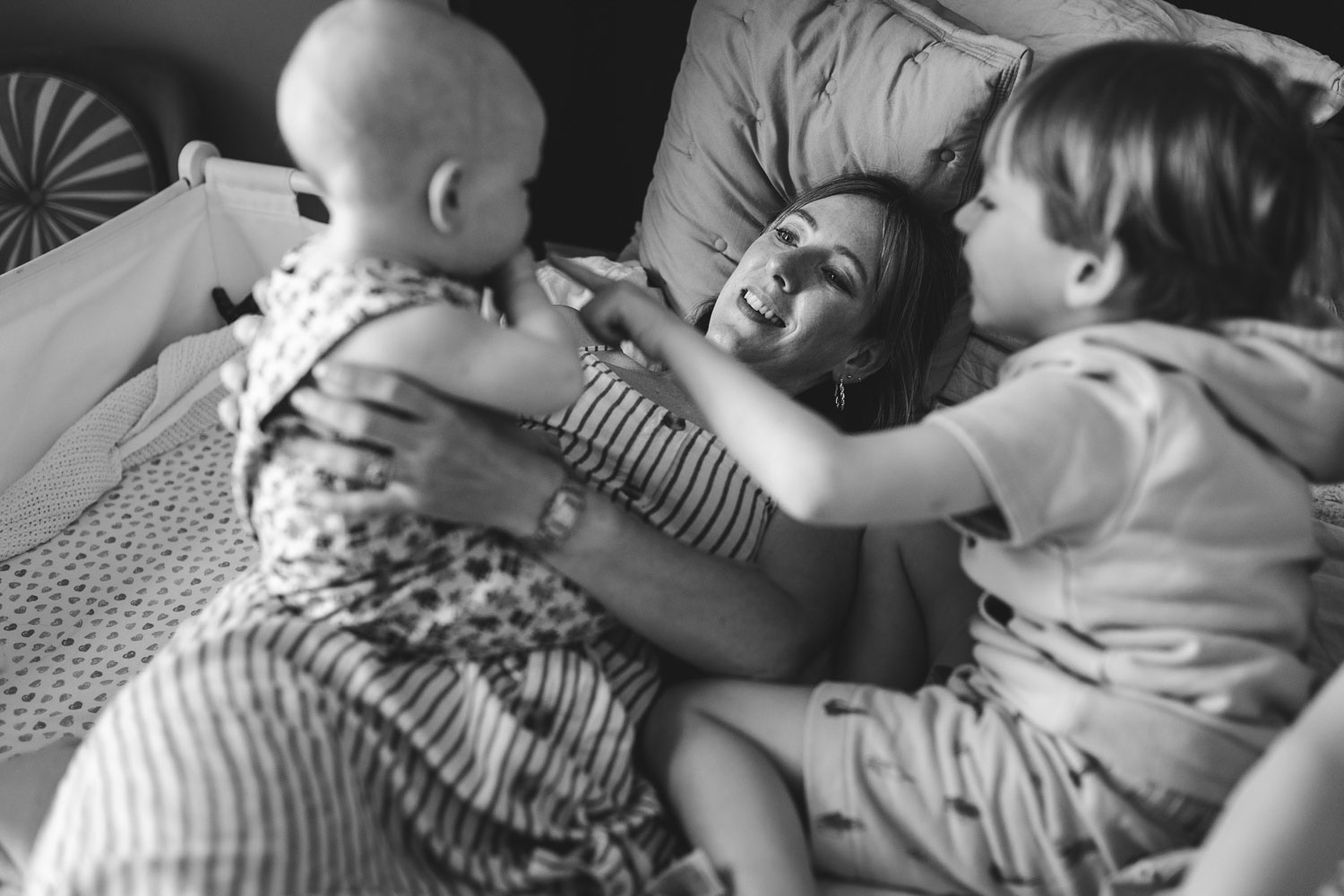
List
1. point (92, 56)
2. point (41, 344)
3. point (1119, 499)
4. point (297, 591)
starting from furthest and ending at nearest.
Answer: point (92, 56) → point (41, 344) → point (297, 591) → point (1119, 499)

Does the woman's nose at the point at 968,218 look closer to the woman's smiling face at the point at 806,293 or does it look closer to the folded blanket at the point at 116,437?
the woman's smiling face at the point at 806,293

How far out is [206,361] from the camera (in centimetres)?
193

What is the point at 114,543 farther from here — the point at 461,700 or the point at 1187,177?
the point at 1187,177

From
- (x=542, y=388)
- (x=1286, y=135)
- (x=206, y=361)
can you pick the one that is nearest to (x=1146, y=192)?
(x=1286, y=135)

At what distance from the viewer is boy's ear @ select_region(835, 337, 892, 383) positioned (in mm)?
1623

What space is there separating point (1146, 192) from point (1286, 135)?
126 mm

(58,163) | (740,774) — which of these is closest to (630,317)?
(740,774)

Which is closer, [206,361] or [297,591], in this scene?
[297,591]

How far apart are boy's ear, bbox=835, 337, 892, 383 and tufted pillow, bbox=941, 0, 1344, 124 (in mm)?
455

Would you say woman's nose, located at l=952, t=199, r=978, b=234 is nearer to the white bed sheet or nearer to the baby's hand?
the baby's hand

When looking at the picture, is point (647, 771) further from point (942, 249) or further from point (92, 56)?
point (92, 56)

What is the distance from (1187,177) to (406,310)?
0.63m

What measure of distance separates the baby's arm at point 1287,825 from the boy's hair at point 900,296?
0.89m

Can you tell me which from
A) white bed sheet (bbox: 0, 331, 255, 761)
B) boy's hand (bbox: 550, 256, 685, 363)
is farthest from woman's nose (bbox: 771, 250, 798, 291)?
white bed sheet (bbox: 0, 331, 255, 761)
